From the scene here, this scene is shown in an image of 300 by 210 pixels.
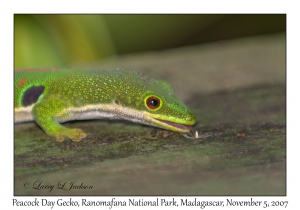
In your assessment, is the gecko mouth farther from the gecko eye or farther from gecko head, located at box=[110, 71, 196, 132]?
the gecko eye

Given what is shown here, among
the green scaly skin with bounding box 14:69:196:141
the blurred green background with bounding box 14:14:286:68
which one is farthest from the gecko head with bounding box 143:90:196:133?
the blurred green background with bounding box 14:14:286:68

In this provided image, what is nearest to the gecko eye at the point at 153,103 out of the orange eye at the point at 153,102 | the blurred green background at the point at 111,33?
the orange eye at the point at 153,102

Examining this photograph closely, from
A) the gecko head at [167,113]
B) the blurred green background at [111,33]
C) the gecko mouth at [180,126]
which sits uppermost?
the blurred green background at [111,33]

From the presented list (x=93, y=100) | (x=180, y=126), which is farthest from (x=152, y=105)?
(x=93, y=100)

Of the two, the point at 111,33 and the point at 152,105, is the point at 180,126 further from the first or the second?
the point at 111,33

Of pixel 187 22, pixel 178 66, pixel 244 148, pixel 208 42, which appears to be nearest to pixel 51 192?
pixel 244 148

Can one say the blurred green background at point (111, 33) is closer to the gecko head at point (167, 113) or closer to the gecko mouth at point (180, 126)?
the gecko head at point (167, 113)

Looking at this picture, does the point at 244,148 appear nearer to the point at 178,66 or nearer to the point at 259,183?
the point at 259,183
